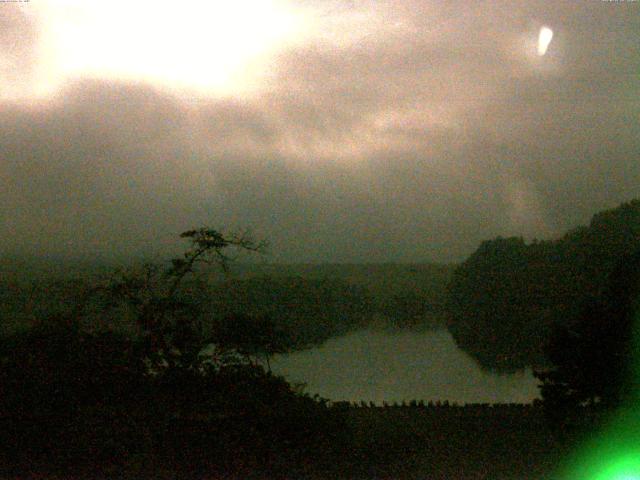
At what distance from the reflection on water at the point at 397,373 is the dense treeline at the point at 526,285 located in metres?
1.64

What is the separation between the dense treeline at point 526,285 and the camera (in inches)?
1101

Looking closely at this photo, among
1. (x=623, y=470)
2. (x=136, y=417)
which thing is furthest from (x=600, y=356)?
(x=136, y=417)

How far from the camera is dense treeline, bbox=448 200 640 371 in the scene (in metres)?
28.0

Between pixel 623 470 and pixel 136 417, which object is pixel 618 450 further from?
pixel 136 417

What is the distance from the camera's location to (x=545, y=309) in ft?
96.9

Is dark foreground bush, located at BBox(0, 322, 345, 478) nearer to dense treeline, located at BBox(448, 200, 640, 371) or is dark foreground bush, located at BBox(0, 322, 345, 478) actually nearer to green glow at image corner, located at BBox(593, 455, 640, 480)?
green glow at image corner, located at BBox(593, 455, 640, 480)

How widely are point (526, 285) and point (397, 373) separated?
10833 millimetres

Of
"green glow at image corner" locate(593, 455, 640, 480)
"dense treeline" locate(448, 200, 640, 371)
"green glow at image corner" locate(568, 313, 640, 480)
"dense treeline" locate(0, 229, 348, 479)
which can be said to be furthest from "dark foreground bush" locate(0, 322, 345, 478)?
"dense treeline" locate(448, 200, 640, 371)

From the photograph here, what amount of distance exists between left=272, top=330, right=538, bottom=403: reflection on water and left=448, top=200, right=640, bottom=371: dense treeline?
1.64 meters

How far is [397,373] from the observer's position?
84.7ft

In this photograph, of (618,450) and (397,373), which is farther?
(397,373)

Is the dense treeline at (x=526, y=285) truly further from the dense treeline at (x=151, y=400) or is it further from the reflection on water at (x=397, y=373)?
the dense treeline at (x=151, y=400)

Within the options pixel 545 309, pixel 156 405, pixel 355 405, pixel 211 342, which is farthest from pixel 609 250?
pixel 156 405

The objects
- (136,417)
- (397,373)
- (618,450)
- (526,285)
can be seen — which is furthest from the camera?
(526,285)
